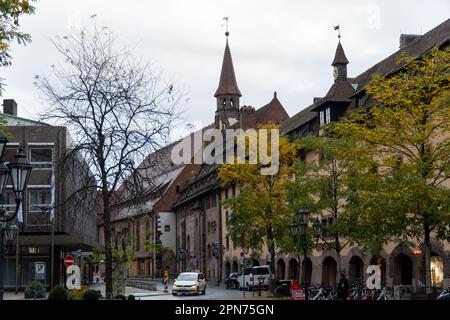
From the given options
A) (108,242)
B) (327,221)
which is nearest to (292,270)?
(327,221)

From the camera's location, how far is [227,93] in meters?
124

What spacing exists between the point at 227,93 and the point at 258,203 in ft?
259

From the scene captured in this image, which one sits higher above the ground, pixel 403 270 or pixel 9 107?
pixel 9 107

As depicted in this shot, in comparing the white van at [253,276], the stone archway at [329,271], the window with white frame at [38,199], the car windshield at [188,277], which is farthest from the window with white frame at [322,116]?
the window with white frame at [38,199]

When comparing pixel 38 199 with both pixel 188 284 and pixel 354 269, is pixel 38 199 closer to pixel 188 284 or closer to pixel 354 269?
pixel 188 284

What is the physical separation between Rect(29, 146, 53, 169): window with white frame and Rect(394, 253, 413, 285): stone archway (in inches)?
1173

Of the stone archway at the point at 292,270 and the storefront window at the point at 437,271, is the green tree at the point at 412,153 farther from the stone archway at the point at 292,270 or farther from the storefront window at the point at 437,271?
the stone archway at the point at 292,270

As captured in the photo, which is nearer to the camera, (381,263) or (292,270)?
(381,263)

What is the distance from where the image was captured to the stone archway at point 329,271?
51853 mm

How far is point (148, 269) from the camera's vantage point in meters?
117

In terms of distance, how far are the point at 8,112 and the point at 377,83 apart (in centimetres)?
5032
